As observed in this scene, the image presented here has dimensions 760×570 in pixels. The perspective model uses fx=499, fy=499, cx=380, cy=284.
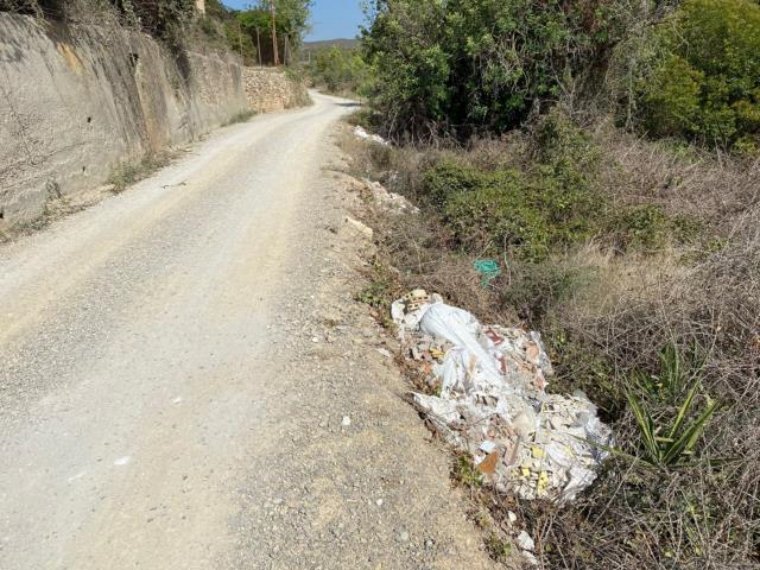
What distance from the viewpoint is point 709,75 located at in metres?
10.4

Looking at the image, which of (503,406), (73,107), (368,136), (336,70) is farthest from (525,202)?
(336,70)

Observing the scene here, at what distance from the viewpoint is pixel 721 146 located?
10336 millimetres

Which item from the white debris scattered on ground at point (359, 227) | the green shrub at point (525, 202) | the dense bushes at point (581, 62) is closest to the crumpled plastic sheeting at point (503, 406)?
the green shrub at point (525, 202)

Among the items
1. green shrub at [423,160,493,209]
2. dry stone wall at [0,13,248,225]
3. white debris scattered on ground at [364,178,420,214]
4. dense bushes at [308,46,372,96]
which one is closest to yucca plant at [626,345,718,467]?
green shrub at [423,160,493,209]

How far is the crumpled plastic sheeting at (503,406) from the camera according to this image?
352 cm

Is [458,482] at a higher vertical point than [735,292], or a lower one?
lower

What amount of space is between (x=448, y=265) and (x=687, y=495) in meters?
3.39

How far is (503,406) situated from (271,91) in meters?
23.9

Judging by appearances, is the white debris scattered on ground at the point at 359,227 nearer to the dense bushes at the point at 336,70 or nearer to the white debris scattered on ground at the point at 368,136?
the white debris scattered on ground at the point at 368,136

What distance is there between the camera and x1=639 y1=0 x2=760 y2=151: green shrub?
991 centimetres

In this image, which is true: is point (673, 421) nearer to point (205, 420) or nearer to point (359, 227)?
point (205, 420)

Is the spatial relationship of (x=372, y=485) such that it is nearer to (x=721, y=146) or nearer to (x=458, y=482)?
(x=458, y=482)

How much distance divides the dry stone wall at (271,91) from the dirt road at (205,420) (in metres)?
19.1

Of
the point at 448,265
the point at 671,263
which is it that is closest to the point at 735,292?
the point at 671,263
